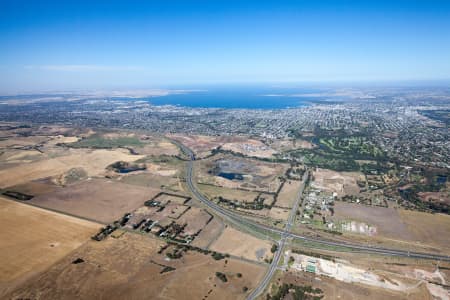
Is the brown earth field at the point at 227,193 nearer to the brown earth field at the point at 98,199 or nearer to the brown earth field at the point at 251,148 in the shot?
the brown earth field at the point at 98,199

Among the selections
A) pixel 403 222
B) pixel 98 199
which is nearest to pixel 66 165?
pixel 98 199

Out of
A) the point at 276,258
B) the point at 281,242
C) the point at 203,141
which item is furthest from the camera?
the point at 203,141

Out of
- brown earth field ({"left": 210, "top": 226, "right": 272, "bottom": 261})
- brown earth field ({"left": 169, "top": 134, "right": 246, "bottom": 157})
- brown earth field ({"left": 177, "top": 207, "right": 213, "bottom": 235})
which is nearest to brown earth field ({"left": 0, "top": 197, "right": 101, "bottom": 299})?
brown earth field ({"left": 177, "top": 207, "right": 213, "bottom": 235})

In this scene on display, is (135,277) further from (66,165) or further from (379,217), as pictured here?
(66,165)

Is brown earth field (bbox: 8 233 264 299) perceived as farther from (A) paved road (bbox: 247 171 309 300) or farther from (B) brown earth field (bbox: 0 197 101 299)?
(B) brown earth field (bbox: 0 197 101 299)

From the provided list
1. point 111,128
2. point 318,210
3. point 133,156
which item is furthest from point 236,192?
point 111,128


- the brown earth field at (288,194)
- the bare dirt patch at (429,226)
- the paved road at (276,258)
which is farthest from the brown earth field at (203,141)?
the bare dirt patch at (429,226)

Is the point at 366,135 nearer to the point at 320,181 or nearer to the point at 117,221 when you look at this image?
the point at 320,181
